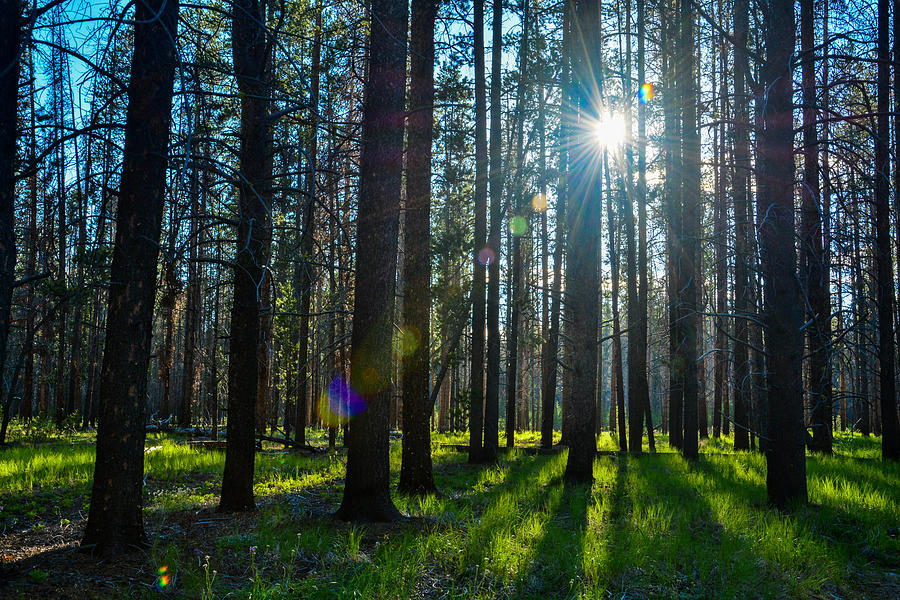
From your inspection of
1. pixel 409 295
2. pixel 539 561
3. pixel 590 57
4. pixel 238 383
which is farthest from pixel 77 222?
pixel 590 57

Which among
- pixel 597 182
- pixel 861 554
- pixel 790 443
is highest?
pixel 597 182

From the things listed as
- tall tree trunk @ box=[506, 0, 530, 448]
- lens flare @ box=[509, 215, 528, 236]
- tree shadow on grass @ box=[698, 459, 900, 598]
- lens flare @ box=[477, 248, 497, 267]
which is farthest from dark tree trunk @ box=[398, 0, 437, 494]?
lens flare @ box=[509, 215, 528, 236]

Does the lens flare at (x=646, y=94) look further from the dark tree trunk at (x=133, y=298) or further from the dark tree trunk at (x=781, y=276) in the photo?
the dark tree trunk at (x=133, y=298)

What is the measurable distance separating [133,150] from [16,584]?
351 centimetres

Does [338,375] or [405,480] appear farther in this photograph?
[338,375]

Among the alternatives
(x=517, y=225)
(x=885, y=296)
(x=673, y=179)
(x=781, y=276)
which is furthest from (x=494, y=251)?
(x=885, y=296)

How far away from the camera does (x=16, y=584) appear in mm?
3887

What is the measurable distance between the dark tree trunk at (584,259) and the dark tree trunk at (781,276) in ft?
A: 9.86

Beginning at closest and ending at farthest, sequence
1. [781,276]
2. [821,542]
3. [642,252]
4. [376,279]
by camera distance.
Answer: [821,542] < [376,279] < [781,276] < [642,252]

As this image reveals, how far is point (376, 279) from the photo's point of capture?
6445 mm

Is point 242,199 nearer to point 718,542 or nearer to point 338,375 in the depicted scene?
point 718,542

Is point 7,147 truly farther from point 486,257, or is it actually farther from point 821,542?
point 486,257

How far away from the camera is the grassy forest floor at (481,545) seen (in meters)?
4.30

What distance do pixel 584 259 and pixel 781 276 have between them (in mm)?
3461
